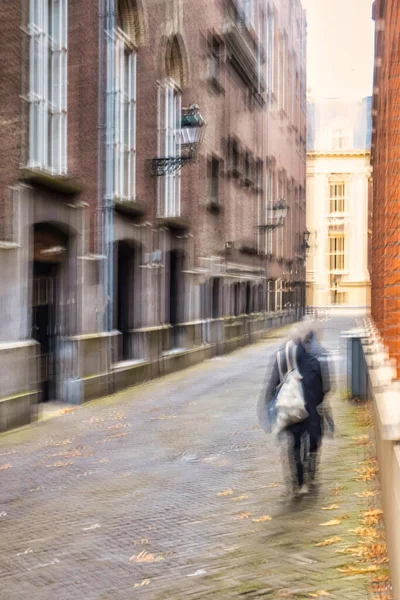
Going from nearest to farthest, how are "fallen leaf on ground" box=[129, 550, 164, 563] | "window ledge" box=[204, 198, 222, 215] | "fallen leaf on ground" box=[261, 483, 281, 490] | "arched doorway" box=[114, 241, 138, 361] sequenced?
"fallen leaf on ground" box=[129, 550, 164, 563] < "fallen leaf on ground" box=[261, 483, 281, 490] < "arched doorway" box=[114, 241, 138, 361] < "window ledge" box=[204, 198, 222, 215]

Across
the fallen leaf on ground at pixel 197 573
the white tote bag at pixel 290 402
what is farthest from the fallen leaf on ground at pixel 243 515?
the fallen leaf on ground at pixel 197 573

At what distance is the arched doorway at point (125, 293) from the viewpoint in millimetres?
19062

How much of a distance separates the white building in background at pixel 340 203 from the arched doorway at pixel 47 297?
62587mm

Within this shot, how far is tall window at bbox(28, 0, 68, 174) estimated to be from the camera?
14094mm

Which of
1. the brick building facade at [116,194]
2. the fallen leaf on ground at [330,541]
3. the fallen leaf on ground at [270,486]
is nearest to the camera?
the fallen leaf on ground at [330,541]

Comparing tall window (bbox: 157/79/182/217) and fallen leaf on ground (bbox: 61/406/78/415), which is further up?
tall window (bbox: 157/79/182/217)

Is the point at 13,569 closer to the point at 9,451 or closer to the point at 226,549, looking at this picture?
the point at 226,549

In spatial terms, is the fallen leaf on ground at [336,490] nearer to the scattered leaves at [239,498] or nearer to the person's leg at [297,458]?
the person's leg at [297,458]

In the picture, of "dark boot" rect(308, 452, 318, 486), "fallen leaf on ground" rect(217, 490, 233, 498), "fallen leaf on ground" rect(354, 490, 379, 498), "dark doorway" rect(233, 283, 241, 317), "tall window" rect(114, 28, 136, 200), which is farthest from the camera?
"dark doorway" rect(233, 283, 241, 317)

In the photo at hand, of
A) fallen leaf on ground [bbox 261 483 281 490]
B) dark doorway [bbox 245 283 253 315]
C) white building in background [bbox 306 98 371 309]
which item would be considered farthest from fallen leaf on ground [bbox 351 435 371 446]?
white building in background [bbox 306 98 371 309]

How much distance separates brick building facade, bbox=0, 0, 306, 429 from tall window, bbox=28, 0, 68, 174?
35 millimetres

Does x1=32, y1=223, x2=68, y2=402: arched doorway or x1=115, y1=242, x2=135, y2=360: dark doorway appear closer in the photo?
x1=32, y1=223, x2=68, y2=402: arched doorway

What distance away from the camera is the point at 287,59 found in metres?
48.0

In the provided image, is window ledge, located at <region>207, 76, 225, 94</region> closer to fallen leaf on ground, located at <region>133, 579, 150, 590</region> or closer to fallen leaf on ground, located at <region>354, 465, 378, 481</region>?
fallen leaf on ground, located at <region>354, 465, 378, 481</region>
